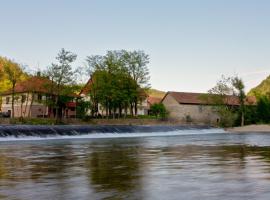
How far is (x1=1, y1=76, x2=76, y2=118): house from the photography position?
81812 millimetres

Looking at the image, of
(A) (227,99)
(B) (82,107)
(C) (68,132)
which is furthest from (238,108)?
(C) (68,132)

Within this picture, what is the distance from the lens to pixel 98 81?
8806cm

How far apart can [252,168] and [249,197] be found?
5813mm

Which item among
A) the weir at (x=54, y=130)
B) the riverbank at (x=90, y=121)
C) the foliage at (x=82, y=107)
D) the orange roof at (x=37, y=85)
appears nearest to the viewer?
the weir at (x=54, y=130)

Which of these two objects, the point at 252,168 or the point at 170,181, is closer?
the point at 170,181

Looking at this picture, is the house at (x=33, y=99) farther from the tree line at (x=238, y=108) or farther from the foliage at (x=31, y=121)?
the tree line at (x=238, y=108)

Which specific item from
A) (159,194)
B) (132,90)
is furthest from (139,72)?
(159,194)

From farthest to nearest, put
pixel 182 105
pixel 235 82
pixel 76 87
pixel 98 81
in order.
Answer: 1. pixel 182 105
2. pixel 235 82
3. pixel 98 81
4. pixel 76 87

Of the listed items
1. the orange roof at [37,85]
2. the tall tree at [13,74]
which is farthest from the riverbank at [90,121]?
the tall tree at [13,74]

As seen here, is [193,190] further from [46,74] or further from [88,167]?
[46,74]

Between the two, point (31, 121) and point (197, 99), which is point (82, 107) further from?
point (197, 99)

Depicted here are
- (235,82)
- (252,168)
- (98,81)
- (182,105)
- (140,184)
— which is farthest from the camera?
(182,105)

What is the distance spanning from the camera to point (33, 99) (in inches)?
3310

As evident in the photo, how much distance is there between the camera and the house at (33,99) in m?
81.8
